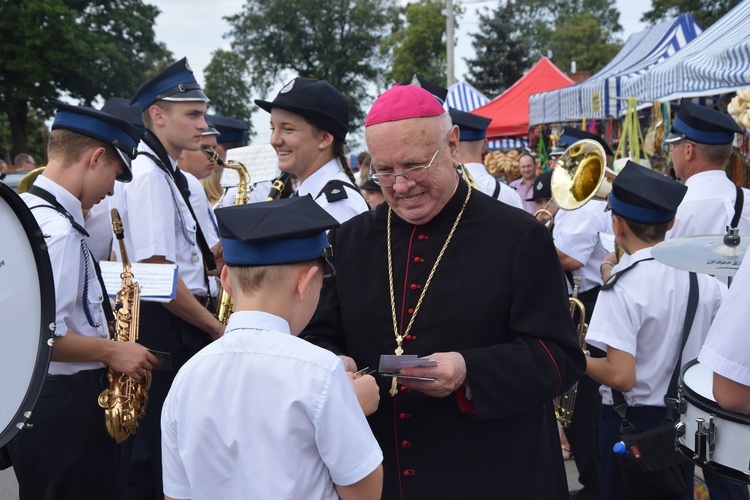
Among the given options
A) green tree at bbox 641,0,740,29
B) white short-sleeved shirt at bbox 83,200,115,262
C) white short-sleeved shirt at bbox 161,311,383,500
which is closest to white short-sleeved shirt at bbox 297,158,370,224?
white short-sleeved shirt at bbox 83,200,115,262

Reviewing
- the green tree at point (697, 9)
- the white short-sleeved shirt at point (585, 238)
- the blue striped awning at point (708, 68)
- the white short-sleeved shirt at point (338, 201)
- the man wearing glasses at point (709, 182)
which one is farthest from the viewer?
the green tree at point (697, 9)

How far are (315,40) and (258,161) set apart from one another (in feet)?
192

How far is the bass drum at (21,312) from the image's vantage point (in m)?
2.22

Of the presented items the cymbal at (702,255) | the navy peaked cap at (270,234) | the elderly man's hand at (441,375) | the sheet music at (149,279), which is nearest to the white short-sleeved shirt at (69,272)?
the sheet music at (149,279)

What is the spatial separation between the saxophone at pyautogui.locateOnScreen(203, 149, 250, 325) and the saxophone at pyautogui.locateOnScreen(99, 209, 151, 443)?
3.10 ft

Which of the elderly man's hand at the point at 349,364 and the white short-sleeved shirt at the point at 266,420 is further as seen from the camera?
the elderly man's hand at the point at 349,364

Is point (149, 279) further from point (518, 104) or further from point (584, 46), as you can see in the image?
point (584, 46)

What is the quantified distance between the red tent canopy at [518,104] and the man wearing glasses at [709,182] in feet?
43.2

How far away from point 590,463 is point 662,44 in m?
7.82

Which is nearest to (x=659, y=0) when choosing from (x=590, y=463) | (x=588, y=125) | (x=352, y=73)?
(x=352, y=73)

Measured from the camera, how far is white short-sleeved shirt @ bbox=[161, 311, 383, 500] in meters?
1.81

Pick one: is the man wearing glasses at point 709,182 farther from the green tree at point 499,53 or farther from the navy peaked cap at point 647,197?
the green tree at point 499,53

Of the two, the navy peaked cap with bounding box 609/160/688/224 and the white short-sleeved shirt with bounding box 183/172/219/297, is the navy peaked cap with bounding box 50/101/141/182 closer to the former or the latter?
the white short-sleeved shirt with bounding box 183/172/219/297

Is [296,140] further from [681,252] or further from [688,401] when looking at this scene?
[688,401]
